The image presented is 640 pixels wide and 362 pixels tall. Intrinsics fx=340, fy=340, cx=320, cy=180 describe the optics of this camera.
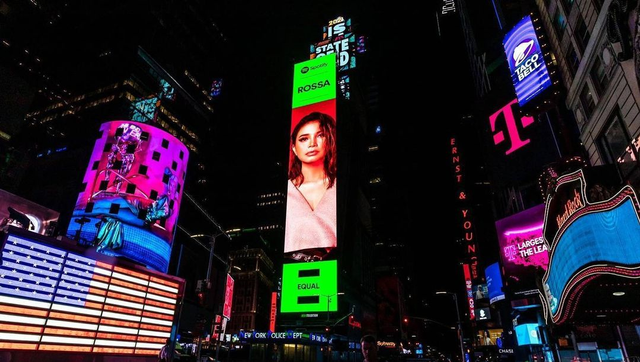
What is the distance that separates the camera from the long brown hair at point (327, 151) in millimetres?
54750

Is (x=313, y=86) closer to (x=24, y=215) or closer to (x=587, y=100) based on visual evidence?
(x=24, y=215)

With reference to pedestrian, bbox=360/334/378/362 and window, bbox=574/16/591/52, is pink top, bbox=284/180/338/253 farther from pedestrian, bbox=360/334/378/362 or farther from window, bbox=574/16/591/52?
pedestrian, bbox=360/334/378/362

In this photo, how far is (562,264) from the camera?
12.7 meters

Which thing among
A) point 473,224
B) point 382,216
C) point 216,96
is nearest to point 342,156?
point 473,224

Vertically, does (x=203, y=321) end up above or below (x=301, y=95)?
below

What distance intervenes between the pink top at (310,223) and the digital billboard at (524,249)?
28.3m

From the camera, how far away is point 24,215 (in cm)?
2175

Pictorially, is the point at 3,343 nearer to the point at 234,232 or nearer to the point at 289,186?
the point at 289,186

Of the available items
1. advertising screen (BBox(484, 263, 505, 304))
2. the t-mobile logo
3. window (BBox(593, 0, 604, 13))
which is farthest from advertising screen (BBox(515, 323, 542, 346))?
window (BBox(593, 0, 604, 13))

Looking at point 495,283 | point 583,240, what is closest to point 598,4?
point 583,240

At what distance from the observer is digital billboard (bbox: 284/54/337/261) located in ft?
173

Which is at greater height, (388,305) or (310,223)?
(310,223)

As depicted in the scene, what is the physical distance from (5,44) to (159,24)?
45611 millimetres

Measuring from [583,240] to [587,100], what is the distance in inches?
436
